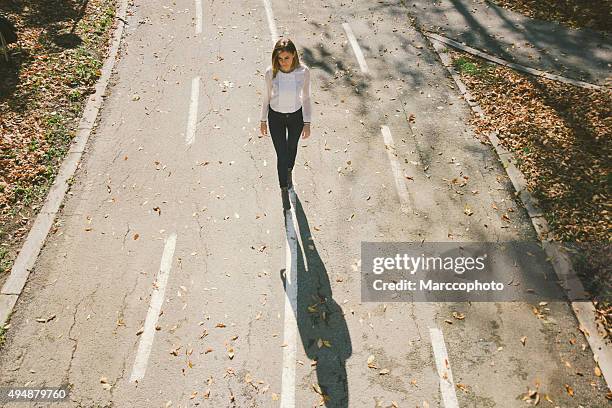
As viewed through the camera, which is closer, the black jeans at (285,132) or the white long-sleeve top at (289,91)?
the white long-sleeve top at (289,91)

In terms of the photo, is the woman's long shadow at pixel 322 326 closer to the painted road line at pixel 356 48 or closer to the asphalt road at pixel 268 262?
the asphalt road at pixel 268 262

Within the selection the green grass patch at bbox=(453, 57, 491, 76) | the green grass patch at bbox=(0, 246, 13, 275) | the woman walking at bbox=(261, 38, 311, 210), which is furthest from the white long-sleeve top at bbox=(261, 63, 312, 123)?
the green grass patch at bbox=(453, 57, 491, 76)

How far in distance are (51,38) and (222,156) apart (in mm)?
6639

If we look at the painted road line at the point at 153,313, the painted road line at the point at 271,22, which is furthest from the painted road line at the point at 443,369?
the painted road line at the point at 271,22

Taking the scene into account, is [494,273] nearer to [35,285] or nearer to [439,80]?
[439,80]

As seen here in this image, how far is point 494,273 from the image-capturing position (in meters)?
6.19

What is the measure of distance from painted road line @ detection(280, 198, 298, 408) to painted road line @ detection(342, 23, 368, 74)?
16.0 feet

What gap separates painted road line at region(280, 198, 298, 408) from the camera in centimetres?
504

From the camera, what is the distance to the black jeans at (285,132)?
6.23 m

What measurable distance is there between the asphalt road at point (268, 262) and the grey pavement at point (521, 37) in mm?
2061

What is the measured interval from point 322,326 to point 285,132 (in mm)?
2694

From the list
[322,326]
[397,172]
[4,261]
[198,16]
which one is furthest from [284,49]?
[198,16]
